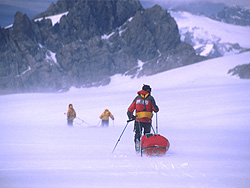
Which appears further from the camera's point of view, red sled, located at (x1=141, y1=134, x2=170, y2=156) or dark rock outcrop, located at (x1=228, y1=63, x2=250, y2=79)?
dark rock outcrop, located at (x1=228, y1=63, x2=250, y2=79)

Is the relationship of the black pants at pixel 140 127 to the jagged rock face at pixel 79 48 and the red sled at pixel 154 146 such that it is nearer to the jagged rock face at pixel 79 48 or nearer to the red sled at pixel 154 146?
the red sled at pixel 154 146

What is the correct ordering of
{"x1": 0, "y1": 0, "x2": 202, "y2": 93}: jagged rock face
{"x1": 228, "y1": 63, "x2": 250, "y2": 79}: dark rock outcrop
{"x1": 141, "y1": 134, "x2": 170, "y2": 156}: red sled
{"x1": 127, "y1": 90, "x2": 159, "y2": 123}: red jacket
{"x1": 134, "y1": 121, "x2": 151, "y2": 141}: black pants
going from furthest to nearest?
{"x1": 0, "y1": 0, "x2": 202, "y2": 93}: jagged rock face → {"x1": 228, "y1": 63, "x2": 250, "y2": 79}: dark rock outcrop → {"x1": 134, "y1": 121, "x2": 151, "y2": 141}: black pants → {"x1": 127, "y1": 90, "x2": 159, "y2": 123}: red jacket → {"x1": 141, "y1": 134, "x2": 170, "y2": 156}: red sled

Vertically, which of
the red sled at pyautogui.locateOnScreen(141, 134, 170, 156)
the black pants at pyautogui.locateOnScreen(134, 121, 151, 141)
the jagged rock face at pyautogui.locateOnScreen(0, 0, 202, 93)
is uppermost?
the jagged rock face at pyautogui.locateOnScreen(0, 0, 202, 93)

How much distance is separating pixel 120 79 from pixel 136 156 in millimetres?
125018

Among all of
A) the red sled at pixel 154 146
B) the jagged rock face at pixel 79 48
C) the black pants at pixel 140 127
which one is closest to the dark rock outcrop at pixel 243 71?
the black pants at pixel 140 127

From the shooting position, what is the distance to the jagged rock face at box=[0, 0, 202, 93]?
13525 cm

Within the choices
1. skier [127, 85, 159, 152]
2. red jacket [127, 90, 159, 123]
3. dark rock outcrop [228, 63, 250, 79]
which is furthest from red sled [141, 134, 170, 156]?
dark rock outcrop [228, 63, 250, 79]

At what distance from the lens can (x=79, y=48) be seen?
139500 millimetres

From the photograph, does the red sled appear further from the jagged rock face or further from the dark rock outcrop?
the jagged rock face

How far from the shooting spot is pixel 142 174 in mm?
4504

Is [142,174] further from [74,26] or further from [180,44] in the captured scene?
[74,26]

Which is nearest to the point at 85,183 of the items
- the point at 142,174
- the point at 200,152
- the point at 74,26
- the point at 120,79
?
the point at 142,174

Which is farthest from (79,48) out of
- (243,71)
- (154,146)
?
(154,146)


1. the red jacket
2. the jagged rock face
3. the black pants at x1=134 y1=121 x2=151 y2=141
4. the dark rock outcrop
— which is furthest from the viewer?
the jagged rock face
